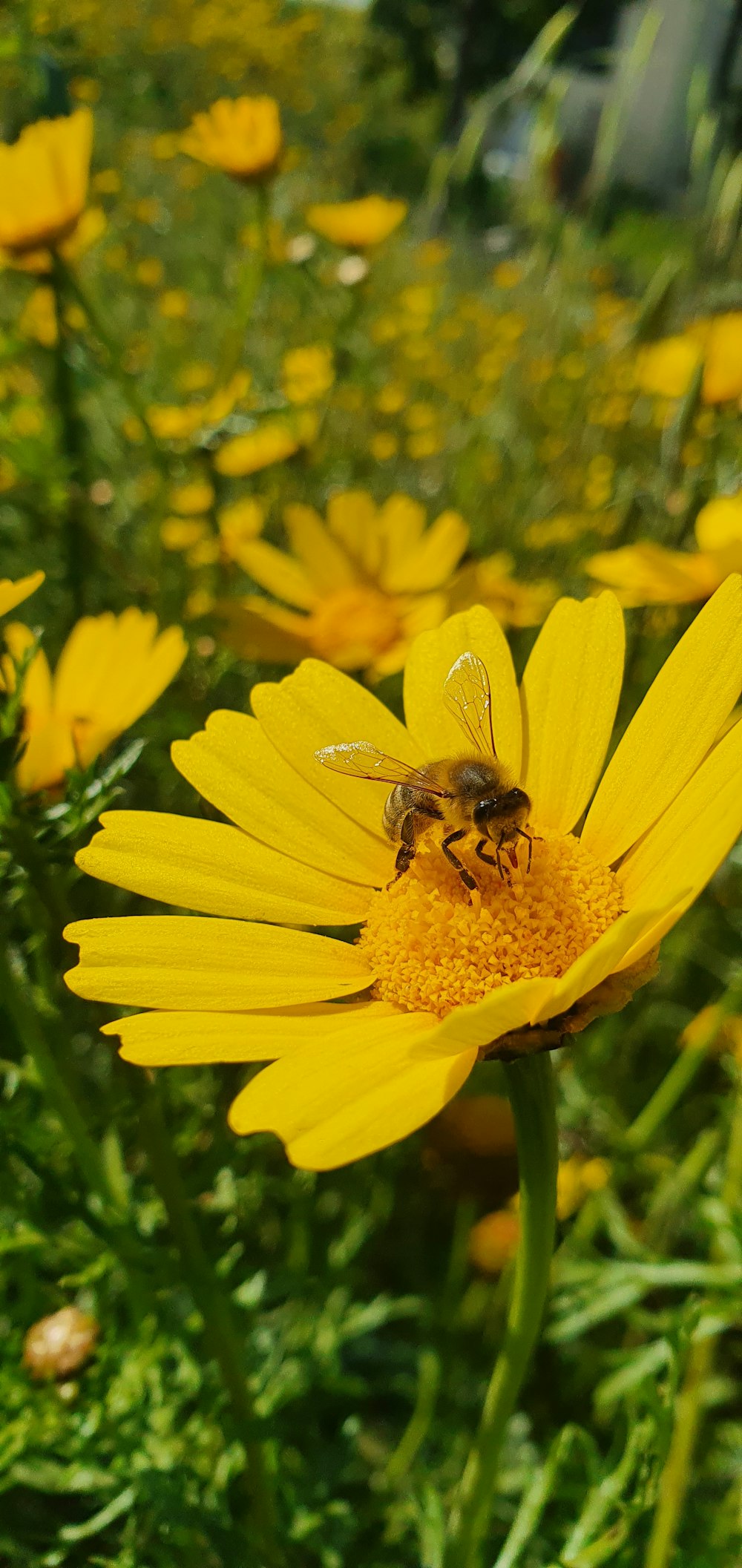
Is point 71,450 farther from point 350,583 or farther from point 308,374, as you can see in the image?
point 308,374

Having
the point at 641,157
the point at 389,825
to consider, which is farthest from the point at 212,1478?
the point at 641,157

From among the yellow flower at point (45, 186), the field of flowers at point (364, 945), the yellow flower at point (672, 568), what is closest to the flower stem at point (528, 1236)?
the field of flowers at point (364, 945)

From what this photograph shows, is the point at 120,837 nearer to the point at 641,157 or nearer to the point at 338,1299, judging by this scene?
the point at 338,1299

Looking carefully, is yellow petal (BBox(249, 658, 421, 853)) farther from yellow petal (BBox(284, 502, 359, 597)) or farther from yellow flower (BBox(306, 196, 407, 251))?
yellow flower (BBox(306, 196, 407, 251))

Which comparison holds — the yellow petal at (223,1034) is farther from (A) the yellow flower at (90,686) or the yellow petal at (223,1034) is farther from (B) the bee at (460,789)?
(A) the yellow flower at (90,686)

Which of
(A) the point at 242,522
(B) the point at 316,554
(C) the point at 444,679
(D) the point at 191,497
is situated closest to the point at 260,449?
(A) the point at 242,522

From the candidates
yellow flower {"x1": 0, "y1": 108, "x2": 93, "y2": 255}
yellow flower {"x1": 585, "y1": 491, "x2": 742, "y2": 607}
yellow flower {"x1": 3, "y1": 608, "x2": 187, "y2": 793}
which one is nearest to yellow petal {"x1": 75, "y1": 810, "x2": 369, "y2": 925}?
yellow flower {"x1": 3, "y1": 608, "x2": 187, "y2": 793}
